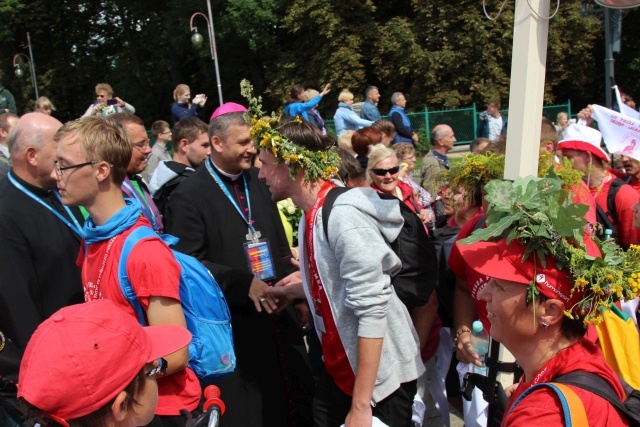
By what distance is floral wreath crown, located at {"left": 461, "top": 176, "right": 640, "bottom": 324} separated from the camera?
173 cm

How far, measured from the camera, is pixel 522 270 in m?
1.81

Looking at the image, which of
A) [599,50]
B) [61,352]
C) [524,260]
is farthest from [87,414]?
[599,50]

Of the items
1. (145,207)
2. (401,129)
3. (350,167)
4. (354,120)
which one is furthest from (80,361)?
(401,129)

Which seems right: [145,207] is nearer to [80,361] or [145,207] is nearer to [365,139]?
[365,139]

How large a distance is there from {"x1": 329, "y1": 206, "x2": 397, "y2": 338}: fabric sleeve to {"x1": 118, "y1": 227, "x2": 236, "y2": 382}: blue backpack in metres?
0.57

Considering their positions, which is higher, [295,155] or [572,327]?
[295,155]

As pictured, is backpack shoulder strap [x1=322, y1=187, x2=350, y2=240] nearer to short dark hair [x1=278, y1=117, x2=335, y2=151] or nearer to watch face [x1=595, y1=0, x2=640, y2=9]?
short dark hair [x1=278, y1=117, x2=335, y2=151]

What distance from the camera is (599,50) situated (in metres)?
29.6

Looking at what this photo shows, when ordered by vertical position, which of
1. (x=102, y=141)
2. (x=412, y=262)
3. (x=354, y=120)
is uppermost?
(x=102, y=141)

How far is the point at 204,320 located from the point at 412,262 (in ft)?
3.18

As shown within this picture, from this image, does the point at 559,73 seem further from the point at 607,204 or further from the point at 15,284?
the point at 15,284

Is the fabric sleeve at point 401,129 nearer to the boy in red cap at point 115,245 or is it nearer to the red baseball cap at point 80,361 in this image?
the boy in red cap at point 115,245

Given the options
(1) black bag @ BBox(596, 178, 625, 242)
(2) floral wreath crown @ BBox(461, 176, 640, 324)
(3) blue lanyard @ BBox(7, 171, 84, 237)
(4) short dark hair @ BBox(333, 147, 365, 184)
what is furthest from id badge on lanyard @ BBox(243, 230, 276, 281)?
(1) black bag @ BBox(596, 178, 625, 242)

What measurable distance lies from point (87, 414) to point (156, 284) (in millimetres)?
695
